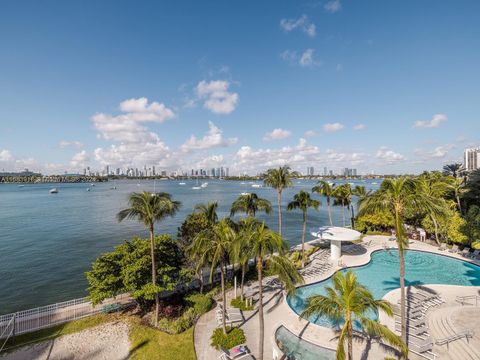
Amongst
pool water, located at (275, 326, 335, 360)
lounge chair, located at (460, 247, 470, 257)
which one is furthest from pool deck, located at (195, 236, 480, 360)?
lounge chair, located at (460, 247, 470, 257)

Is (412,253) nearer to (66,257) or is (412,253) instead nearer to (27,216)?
(66,257)

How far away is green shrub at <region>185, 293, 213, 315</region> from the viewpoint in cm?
1936

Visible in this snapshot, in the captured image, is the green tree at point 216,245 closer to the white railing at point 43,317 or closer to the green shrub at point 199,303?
the green shrub at point 199,303

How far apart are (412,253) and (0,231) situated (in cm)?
8181

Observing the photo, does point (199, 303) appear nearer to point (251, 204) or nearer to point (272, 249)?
point (272, 249)

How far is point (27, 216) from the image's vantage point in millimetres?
71875

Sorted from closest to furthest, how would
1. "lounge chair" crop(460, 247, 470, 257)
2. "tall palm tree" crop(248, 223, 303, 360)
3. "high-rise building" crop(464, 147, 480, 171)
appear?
1. "tall palm tree" crop(248, 223, 303, 360)
2. "lounge chair" crop(460, 247, 470, 257)
3. "high-rise building" crop(464, 147, 480, 171)

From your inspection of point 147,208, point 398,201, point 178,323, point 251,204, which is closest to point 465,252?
point 251,204

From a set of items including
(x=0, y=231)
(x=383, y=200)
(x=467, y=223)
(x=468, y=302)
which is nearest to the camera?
(x=383, y=200)

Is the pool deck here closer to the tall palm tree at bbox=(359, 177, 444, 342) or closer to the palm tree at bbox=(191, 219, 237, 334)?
the palm tree at bbox=(191, 219, 237, 334)

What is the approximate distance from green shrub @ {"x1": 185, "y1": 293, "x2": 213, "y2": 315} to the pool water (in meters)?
6.12

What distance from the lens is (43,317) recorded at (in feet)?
63.3

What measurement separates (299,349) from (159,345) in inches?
360

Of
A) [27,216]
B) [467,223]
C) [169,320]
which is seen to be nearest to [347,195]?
[467,223]
